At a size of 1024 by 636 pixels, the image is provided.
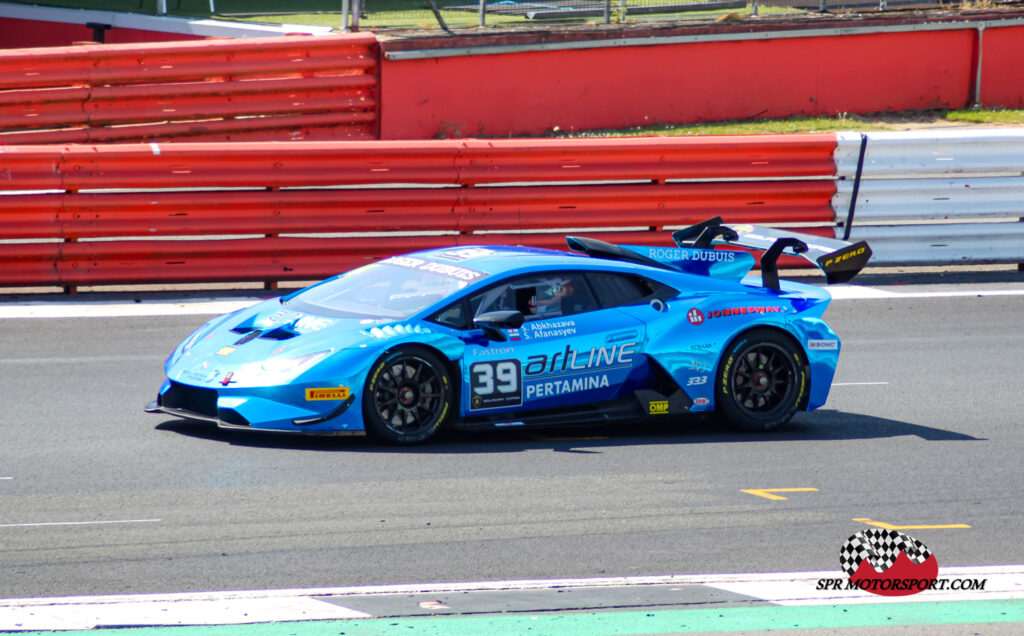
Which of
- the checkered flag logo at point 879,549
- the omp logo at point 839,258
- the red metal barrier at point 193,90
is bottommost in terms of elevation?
the checkered flag logo at point 879,549

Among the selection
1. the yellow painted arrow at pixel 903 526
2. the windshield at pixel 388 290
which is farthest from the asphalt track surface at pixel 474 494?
the windshield at pixel 388 290

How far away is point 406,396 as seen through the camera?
27.6 ft

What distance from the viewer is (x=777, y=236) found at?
9844mm

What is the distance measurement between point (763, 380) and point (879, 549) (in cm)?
259

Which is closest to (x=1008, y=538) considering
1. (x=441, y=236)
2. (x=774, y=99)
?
(x=441, y=236)

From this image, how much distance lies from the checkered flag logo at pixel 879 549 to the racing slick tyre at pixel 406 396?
2652 millimetres

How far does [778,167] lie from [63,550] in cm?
980

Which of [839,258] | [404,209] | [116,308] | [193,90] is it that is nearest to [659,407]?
[839,258]

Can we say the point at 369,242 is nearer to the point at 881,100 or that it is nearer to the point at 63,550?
the point at 63,550

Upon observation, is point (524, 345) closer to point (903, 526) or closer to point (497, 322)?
point (497, 322)

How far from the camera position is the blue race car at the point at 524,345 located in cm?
827

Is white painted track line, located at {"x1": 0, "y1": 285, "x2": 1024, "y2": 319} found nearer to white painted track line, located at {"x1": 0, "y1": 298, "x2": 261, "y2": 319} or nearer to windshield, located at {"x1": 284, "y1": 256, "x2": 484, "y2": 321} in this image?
white painted track line, located at {"x1": 0, "y1": 298, "x2": 261, "y2": 319}

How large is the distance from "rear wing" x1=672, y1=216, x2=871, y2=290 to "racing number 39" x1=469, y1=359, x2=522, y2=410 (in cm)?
200

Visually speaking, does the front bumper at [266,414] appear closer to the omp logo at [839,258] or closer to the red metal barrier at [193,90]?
the omp logo at [839,258]
